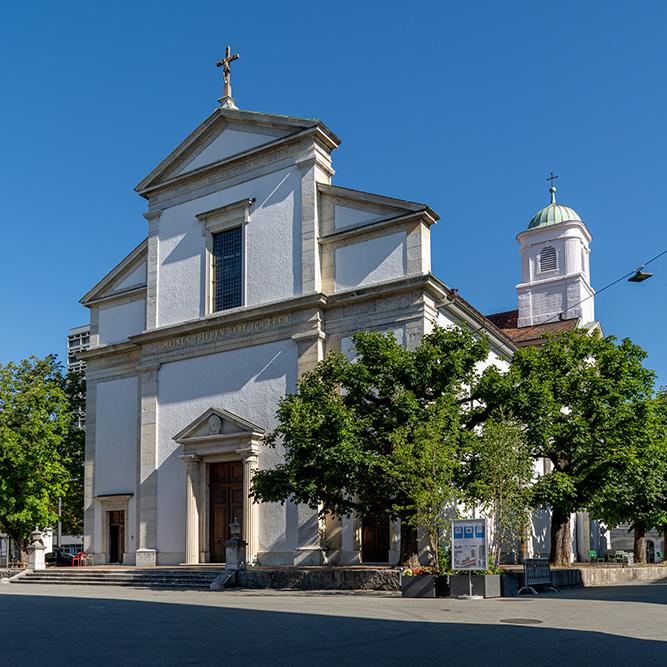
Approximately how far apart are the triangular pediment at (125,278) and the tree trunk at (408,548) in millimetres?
17509

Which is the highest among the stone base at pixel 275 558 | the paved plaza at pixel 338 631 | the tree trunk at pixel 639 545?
the paved plaza at pixel 338 631

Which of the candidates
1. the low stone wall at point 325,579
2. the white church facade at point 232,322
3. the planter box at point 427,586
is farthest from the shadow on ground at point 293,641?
the white church facade at point 232,322

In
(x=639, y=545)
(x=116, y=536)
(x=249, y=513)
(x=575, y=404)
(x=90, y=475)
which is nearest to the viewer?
(x=575, y=404)

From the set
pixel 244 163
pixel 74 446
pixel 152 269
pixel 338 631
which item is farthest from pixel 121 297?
pixel 338 631

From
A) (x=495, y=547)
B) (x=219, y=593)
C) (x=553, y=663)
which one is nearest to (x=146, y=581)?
(x=219, y=593)

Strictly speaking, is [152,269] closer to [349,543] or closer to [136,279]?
[136,279]

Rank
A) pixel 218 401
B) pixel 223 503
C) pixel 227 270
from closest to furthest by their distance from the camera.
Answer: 1. pixel 223 503
2. pixel 218 401
3. pixel 227 270

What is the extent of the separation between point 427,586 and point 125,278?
22.1 m

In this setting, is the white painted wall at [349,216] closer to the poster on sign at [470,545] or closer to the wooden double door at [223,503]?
the wooden double door at [223,503]

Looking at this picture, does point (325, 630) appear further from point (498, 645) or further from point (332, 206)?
point (332, 206)

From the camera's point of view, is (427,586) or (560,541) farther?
(560,541)

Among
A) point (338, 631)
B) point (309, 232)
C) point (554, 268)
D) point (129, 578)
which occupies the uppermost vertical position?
point (554, 268)

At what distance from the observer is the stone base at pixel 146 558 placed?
1206 inches

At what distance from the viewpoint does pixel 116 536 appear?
33.6 meters
